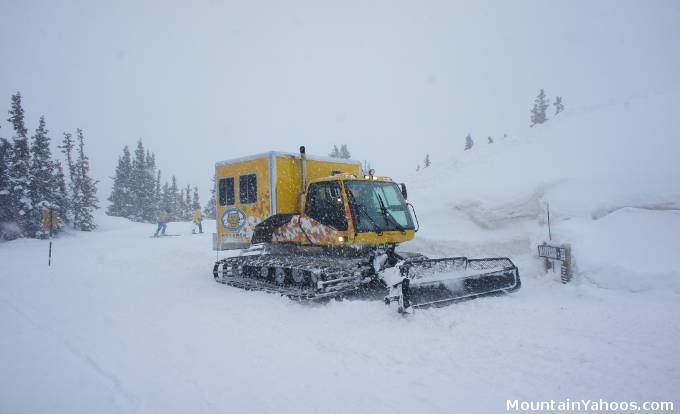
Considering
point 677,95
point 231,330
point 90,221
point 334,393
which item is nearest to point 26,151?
point 90,221

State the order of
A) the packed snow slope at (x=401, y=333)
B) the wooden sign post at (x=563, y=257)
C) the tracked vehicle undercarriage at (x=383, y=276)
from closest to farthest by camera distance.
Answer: the packed snow slope at (x=401, y=333), the tracked vehicle undercarriage at (x=383, y=276), the wooden sign post at (x=563, y=257)

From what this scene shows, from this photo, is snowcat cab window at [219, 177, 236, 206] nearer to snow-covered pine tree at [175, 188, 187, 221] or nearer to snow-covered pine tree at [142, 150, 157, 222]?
snow-covered pine tree at [142, 150, 157, 222]

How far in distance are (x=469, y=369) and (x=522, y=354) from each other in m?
0.86

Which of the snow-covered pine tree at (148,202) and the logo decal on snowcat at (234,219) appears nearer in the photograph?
the logo decal on snowcat at (234,219)

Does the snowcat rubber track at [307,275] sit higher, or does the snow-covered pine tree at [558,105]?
the snow-covered pine tree at [558,105]

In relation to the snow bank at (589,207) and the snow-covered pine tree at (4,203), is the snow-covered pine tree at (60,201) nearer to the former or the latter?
the snow-covered pine tree at (4,203)

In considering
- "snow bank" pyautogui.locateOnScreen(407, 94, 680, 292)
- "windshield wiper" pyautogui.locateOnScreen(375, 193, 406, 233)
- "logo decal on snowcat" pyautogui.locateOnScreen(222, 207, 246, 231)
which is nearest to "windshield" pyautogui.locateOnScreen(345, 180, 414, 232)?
"windshield wiper" pyautogui.locateOnScreen(375, 193, 406, 233)


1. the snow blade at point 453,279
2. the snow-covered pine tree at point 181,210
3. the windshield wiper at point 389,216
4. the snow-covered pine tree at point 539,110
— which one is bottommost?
the snow blade at point 453,279

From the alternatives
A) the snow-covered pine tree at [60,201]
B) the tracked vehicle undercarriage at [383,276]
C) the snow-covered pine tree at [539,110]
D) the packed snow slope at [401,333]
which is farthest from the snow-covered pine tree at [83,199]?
the snow-covered pine tree at [539,110]

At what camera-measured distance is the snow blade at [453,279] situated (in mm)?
7145

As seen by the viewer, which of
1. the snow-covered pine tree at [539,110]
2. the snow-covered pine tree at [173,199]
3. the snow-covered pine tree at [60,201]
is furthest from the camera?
the snow-covered pine tree at [173,199]

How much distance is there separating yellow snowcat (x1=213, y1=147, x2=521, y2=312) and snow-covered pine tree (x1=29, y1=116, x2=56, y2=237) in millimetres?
25814

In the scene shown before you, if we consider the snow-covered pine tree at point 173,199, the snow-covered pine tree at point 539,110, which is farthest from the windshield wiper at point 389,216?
the snow-covered pine tree at point 173,199

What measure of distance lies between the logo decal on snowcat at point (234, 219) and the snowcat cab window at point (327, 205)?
2325 mm
